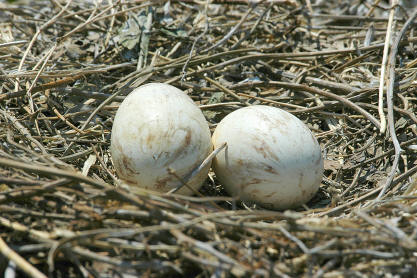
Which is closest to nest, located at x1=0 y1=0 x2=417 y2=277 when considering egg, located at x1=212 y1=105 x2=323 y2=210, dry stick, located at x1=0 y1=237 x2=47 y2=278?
dry stick, located at x1=0 y1=237 x2=47 y2=278

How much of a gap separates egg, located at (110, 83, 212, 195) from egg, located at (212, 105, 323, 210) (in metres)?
0.11

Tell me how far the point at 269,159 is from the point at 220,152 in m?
0.23

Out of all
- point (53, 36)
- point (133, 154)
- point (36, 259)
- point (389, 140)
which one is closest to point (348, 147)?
point (389, 140)

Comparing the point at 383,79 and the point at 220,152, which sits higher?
the point at 383,79

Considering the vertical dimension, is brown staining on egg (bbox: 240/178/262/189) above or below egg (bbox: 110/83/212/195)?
below

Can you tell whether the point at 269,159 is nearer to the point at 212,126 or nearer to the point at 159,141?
the point at 159,141

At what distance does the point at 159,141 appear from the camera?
1.95 meters

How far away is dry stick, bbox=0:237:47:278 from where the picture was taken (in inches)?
58.8

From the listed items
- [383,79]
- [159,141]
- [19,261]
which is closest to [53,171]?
[19,261]

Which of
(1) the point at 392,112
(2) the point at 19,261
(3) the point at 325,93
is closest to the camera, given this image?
(2) the point at 19,261

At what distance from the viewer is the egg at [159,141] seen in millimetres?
1965

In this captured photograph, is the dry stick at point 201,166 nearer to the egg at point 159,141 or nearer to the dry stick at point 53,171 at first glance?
the egg at point 159,141

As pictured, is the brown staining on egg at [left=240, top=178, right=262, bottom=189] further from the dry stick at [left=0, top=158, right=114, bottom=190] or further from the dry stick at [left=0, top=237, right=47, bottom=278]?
the dry stick at [left=0, top=237, right=47, bottom=278]

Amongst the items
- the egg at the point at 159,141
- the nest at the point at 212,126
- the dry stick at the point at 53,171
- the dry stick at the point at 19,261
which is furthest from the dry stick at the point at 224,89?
the dry stick at the point at 19,261
